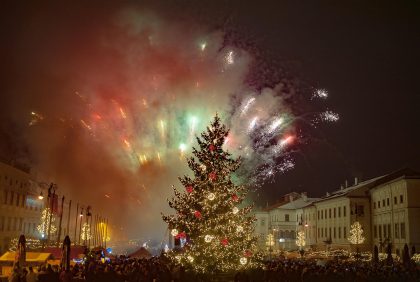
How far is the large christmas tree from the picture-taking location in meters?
28.3

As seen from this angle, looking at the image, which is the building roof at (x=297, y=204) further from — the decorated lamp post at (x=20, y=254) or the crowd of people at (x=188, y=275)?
the decorated lamp post at (x=20, y=254)

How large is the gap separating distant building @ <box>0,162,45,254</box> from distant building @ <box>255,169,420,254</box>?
112ft

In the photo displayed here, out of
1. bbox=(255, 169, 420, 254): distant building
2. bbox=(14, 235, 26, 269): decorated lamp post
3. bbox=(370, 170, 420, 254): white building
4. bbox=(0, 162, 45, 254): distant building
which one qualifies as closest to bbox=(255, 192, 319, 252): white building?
bbox=(255, 169, 420, 254): distant building

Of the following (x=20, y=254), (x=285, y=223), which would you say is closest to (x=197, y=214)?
(x=20, y=254)

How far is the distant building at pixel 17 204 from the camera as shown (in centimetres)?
6538

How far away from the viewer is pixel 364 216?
7288 centimetres

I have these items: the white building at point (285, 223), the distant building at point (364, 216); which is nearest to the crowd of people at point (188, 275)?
the distant building at point (364, 216)

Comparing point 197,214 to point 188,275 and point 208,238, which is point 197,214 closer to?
point 208,238

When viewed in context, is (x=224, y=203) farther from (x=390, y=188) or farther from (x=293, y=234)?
(x=293, y=234)

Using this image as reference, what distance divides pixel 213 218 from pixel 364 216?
5008cm

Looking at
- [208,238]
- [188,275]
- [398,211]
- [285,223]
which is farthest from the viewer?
[285,223]

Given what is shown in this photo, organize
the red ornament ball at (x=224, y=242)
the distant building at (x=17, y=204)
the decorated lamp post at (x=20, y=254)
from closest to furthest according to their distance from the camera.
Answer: the decorated lamp post at (x=20, y=254) < the red ornament ball at (x=224, y=242) < the distant building at (x=17, y=204)

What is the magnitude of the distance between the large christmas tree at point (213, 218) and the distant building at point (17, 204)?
4351cm

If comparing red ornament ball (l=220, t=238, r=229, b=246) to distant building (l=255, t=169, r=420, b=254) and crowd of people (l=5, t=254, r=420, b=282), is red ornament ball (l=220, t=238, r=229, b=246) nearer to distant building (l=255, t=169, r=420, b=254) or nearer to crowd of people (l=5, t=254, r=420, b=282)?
crowd of people (l=5, t=254, r=420, b=282)
